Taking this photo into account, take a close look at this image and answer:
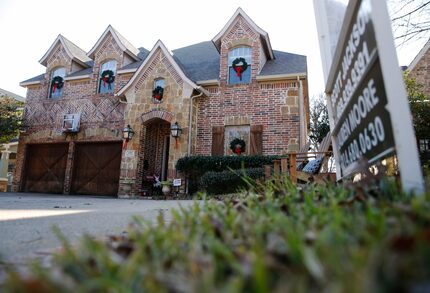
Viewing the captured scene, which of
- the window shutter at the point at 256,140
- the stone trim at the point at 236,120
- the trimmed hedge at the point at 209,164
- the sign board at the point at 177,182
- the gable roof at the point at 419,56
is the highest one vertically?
the gable roof at the point at 419,56

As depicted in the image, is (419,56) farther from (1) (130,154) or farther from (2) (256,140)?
(1) (130,154)

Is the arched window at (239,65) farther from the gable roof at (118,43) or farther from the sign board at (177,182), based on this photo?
the gable roof at (118,43)

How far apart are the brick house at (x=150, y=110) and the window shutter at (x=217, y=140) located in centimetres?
4

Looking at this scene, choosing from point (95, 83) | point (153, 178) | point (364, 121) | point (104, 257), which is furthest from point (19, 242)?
point (95, 83)

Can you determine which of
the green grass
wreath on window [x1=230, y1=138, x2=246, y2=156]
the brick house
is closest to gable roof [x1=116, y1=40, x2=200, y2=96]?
the brick house

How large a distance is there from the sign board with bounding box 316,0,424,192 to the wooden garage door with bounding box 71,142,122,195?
11.4 m

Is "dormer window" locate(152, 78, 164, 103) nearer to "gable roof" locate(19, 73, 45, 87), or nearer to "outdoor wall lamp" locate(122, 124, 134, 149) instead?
"outdoor wall lamp" locate(122, 124, 134, 149)

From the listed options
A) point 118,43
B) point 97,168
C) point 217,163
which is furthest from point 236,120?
point 118,43

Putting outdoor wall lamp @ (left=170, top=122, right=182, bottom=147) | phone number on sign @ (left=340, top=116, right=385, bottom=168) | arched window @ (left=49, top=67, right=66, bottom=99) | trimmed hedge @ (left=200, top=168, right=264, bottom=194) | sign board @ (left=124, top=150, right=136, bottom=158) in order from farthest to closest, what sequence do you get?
arched window @ (left=49, top=67, right=66, bottom=99) → sign board @ (left=124, top=150, right=136, bottom=158) → outdoor wall lamp @ (left=170, top=122, right=182, bottom=147) → trimmed hedge @ (left=200, top=168, right=264, bottom=194) → phone number on sign @ (left=340, top=116, right=385, bottom=168)

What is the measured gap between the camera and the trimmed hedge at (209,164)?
9.88 m

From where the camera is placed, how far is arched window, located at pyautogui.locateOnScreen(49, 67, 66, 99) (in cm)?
1457

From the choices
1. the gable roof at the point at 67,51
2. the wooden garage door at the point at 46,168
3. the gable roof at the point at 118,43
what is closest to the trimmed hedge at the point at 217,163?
the wooden garage door at the point at 46,168

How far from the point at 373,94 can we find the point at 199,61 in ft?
43.9

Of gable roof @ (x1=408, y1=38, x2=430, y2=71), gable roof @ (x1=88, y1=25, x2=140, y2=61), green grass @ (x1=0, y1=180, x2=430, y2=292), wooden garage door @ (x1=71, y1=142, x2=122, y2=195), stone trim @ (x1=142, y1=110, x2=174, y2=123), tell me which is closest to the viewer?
green grass @ (x1=0, y1=180, x2=430, y2=292)
